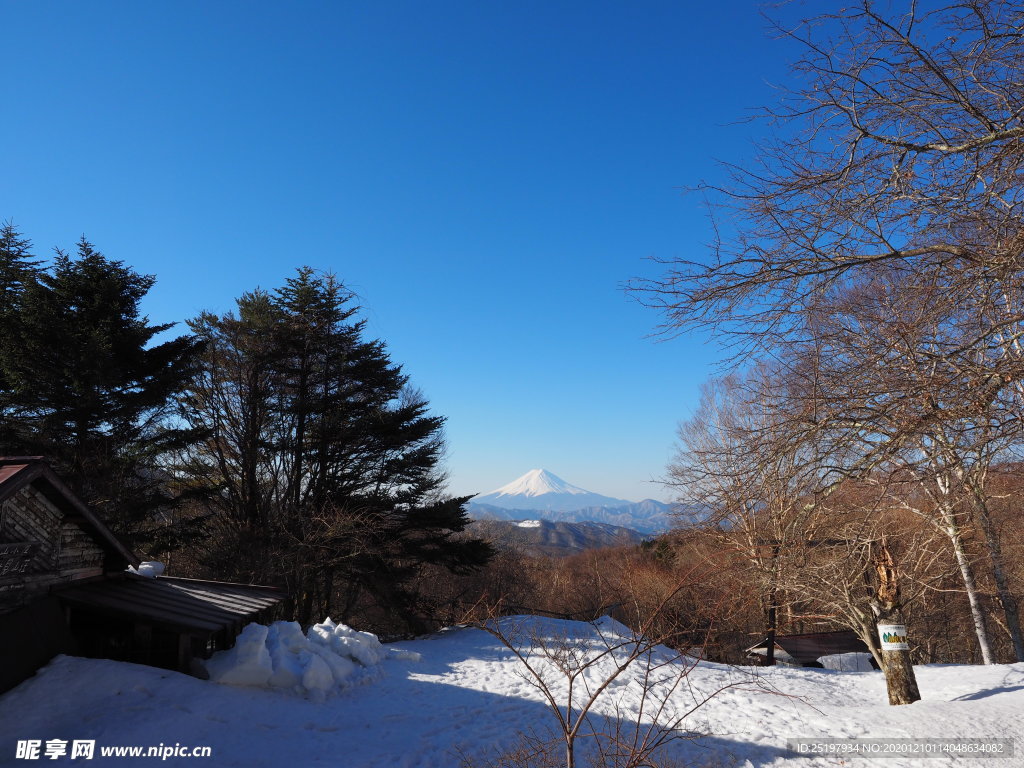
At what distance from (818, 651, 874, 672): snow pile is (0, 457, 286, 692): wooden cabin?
17.0 meters

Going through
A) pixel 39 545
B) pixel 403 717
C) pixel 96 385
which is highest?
pixel 96 385

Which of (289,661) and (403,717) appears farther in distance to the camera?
(289,661)

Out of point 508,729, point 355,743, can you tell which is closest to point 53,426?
point 355,743

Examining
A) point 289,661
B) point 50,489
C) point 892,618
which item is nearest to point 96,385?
point 50,489

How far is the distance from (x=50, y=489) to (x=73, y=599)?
155cm

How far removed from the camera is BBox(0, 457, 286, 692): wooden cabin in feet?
20.6

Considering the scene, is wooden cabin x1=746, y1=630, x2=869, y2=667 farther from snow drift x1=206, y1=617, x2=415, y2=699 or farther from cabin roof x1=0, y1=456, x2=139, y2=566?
cabin roof x1=0, y1=456, x2=139, y2=566

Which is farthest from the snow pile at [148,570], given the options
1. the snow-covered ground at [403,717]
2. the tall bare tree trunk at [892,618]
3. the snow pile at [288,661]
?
the tall bare tree trunk at [892,618]

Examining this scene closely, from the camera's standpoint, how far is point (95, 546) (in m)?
8.31

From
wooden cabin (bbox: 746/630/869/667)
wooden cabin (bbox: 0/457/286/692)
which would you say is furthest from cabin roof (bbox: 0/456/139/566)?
wooden cabin (bbox: 746/630/869/667)

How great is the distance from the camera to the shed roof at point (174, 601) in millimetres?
7234

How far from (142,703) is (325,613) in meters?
12.4

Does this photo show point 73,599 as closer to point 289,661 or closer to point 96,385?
point 289,661

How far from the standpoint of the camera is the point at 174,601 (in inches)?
329
